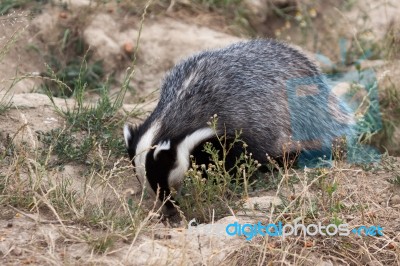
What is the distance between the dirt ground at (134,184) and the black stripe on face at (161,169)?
0.80ft

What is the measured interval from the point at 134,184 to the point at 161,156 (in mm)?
599

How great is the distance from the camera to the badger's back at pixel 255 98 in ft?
16.4

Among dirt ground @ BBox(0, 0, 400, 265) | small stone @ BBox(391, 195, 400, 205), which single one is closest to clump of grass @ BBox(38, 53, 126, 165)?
dirt ground @ BBox(0, 0, 400, 265)

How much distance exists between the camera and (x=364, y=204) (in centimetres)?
424

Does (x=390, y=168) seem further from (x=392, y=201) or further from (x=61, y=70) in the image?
(x=61, y=70)

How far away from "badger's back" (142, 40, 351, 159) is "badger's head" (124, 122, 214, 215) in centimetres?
6

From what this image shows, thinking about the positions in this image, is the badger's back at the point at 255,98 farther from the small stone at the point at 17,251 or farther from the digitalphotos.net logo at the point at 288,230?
the small stone at the point at 17,251

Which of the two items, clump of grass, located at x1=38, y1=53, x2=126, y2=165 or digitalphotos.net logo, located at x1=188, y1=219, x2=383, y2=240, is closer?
digitalphotos.net logo, located at x1=188, y1=219, x2=383, y2=240

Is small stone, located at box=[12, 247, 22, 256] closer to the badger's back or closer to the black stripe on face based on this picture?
the black stripe on face

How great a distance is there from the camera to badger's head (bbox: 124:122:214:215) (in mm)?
4480

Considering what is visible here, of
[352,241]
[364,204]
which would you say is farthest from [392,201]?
[352,241]

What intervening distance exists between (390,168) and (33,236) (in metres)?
2.29

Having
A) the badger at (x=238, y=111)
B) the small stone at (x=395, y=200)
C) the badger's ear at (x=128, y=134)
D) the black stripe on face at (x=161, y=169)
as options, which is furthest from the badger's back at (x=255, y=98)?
the small stone at (x=395, y=200)

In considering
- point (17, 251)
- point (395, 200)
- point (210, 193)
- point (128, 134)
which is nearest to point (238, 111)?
point (128, 134)
